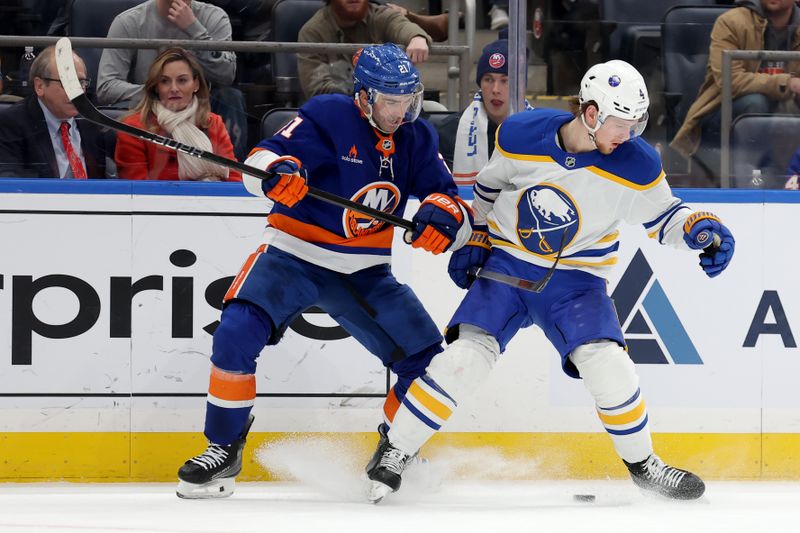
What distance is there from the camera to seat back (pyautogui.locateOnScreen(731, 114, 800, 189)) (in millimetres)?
3811

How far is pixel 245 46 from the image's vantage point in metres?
3.72

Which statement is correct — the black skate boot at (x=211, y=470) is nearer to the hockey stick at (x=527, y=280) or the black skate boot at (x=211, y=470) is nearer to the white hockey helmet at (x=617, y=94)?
the hockey stick at (x=527, y=280)

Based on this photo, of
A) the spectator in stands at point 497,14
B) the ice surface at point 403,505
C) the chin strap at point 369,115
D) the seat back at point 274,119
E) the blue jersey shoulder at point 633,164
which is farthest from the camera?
the spectator in stands at point 497,14

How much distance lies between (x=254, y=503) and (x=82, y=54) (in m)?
1.46

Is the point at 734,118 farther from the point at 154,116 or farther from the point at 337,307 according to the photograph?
the point at 154,116

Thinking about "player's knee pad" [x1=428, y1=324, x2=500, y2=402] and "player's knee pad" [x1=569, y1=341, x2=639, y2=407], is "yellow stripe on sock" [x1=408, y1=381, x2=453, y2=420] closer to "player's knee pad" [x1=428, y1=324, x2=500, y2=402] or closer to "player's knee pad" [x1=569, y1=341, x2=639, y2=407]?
"player's knee pad" [x1=428, y1=324, x2=500, y2=402]

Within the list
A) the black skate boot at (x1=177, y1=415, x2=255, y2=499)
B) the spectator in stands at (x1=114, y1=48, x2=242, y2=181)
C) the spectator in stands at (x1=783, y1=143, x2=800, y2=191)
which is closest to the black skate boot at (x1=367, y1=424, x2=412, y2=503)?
the black skate boot at (x1=177, y1=415, x2=255, y2=499)

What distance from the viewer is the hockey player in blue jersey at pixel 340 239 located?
10.3ft

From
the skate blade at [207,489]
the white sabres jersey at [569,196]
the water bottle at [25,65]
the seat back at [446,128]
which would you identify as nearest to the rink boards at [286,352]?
the seat back at [446,128]

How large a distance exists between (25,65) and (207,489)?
1407 millimetres

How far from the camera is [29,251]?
360cm

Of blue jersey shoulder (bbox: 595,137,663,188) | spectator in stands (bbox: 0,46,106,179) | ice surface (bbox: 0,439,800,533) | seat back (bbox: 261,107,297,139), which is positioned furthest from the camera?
seat back (bbox: 261,107,297,139)

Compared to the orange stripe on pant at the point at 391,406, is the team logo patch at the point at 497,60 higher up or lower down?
higher up

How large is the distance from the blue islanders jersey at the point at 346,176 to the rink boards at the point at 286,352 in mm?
365
